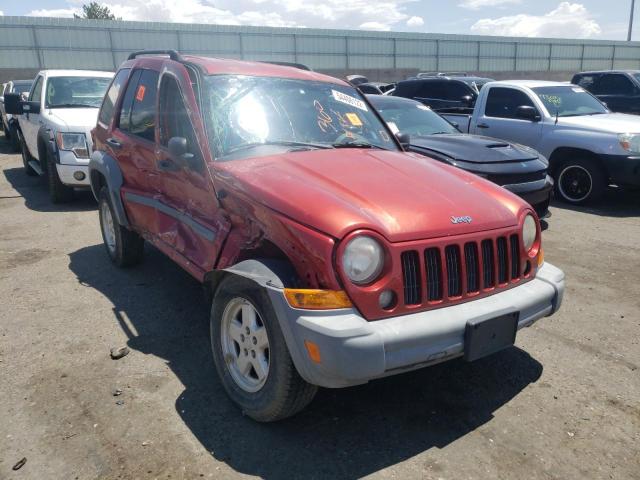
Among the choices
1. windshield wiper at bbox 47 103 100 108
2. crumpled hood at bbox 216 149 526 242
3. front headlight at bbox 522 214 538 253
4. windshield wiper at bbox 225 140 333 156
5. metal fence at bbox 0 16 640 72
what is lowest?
front headlight at bbox 522 214 538 253

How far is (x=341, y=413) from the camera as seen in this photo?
3119mm

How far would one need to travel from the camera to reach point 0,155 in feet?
45.5

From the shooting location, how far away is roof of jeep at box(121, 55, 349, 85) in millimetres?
3855

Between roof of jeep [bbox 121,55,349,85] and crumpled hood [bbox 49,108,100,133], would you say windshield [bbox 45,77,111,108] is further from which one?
roof of jeep [bbox 121,55,349,85]

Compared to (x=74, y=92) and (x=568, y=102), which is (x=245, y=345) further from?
(x=568, y=102)


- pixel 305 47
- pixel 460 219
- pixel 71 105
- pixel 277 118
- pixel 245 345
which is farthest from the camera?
pixel 305 47

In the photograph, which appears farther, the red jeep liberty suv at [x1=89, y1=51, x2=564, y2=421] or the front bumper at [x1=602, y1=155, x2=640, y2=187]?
the front bumper at [x1=602, y1=155, x2=640, y2=187]

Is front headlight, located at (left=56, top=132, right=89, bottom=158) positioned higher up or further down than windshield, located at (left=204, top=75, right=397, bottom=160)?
further down

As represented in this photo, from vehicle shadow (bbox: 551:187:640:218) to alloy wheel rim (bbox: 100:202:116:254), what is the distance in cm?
627

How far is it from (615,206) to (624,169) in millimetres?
778

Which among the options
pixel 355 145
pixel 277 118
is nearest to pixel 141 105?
pixel 277 118

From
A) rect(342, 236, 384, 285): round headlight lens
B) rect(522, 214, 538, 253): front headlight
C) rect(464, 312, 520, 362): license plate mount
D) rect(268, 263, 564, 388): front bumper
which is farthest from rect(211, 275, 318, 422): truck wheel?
rect(522, 214, 538, 253): front headlight

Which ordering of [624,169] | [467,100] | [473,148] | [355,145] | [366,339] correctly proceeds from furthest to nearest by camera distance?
[467,100]
[624,169]
[473,148]
[355,145]
[366,339]

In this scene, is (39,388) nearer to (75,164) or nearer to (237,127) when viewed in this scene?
(237,127)
